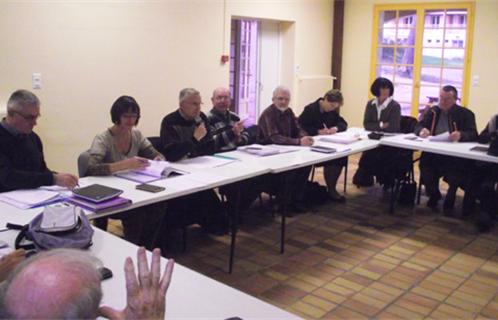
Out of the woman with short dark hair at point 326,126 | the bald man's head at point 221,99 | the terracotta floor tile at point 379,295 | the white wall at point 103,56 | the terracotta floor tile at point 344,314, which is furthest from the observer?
the woman with short dark hair at point 326,126

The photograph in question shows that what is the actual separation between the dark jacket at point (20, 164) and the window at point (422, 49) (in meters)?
6.04

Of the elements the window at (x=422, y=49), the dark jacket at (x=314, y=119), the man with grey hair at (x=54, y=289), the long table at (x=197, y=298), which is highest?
the window at (x=422, y=49)

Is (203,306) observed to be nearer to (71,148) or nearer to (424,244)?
(424,244)

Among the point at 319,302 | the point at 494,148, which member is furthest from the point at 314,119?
the point at 319,302

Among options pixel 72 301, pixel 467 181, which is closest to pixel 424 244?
pixel 467 181

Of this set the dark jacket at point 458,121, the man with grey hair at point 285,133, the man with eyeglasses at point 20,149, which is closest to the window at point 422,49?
the dark jacket at point 458,121

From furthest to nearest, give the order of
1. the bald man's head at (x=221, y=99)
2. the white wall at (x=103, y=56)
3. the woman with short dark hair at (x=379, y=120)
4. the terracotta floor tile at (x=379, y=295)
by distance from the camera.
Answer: the woman with short dark hair at (x=379, y=120), the white wall at (x=103, y=56), the bald man's head at (x=221, y=99), the terracotta floor tile at (x=379, y=295)

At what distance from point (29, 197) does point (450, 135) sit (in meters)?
3.77

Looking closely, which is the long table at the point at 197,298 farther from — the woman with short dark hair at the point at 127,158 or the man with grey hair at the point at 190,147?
the man with grey hair at the point at 190,147

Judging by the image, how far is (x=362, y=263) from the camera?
12.9ft

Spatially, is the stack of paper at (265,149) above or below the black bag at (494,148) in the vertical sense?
below

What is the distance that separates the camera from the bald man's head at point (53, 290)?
107 cm

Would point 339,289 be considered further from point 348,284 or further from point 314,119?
point 314,119

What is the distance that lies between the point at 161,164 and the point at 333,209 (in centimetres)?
213
